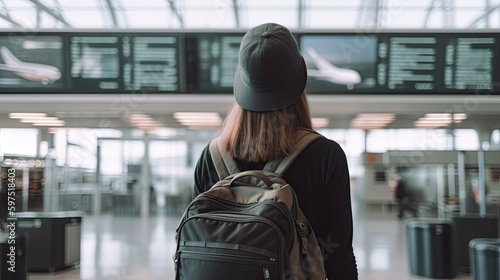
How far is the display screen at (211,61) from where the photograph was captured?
4.86 metres

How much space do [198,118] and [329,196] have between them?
673cm

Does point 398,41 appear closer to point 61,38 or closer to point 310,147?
point 61,38

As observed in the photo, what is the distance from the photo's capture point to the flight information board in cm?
466

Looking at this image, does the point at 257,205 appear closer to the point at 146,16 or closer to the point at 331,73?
the point at 331,73


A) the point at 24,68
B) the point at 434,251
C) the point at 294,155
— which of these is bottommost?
the point at 434,251

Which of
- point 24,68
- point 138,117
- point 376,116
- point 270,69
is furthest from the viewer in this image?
point 138,117

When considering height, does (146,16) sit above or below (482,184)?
above

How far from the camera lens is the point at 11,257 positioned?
3.76 metres

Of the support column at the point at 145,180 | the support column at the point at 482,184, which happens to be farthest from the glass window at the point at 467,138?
the support column at the point at 145,180

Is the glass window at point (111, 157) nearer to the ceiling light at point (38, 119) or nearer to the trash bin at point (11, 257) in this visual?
the ceiling light at point (38, 119)

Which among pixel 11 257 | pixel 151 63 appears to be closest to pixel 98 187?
pixel 151 63

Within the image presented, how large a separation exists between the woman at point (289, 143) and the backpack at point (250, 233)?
0.04 metres

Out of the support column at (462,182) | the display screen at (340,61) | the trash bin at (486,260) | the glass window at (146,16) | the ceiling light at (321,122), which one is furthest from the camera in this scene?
the support column at (462,182)

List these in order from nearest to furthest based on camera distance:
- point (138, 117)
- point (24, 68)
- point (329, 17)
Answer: point (24, 68) < point (138, 117) < point (329, 17)
